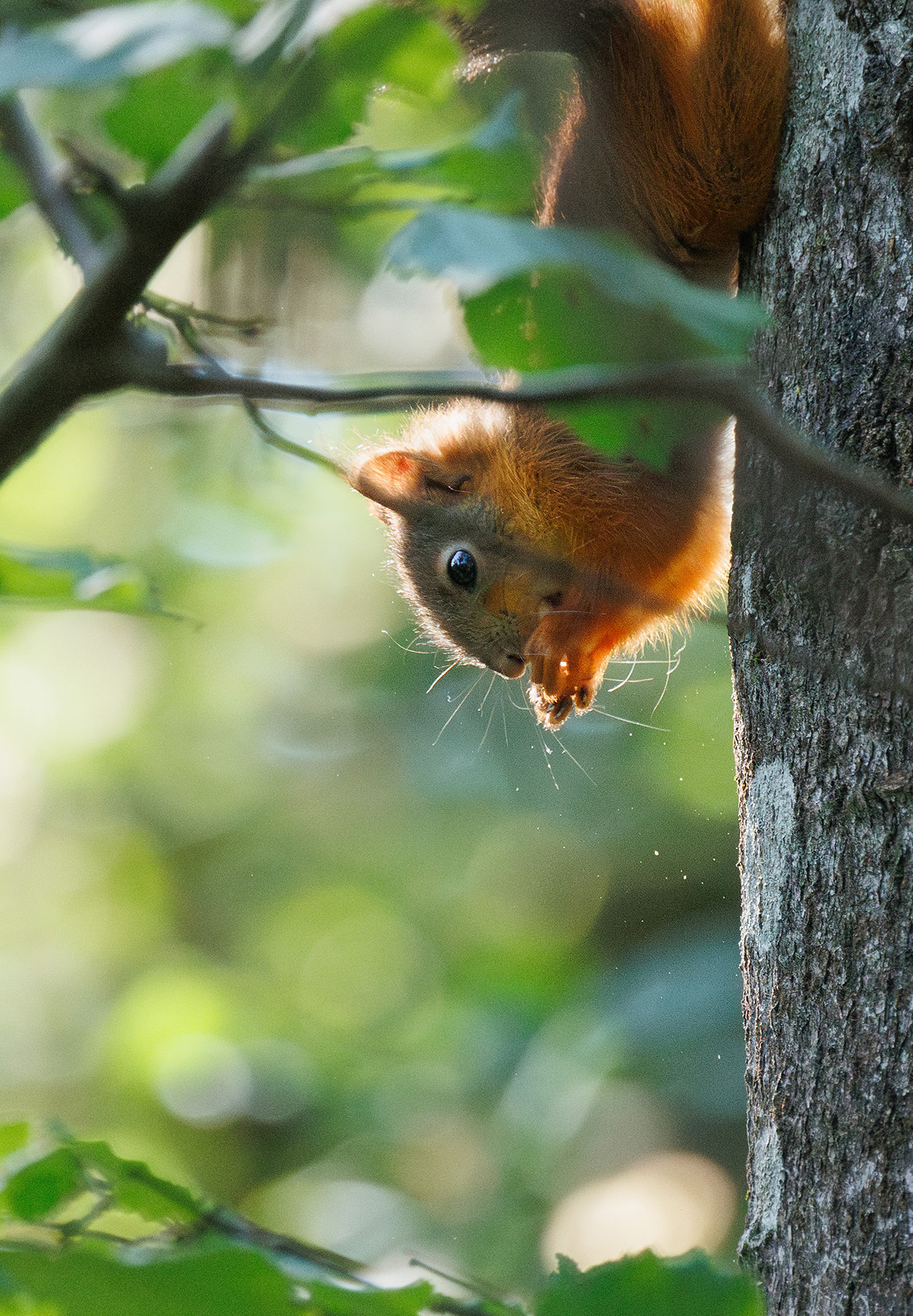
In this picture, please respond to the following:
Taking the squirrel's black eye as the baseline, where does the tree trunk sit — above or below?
below

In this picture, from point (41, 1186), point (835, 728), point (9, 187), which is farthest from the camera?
point (835, 728)

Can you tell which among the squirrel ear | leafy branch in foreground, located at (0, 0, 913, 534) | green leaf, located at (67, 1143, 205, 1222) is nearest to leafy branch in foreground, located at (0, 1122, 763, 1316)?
green leaf, located at (67, 1143, 205, 1222)

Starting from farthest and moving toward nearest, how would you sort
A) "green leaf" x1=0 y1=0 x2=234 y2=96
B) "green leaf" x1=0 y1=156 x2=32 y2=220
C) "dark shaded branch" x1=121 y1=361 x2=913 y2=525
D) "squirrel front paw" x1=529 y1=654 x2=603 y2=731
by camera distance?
"squirrel front paw" x1=529 y1=654 x2=603 y2=731 → "green leaf" x1=0 y1=156 x2=32 y2=220 → "dark shaded branch" x1=121 y1=361 x2=913 y2=525 → "green leaf" x1=0 y1=0 x2=234 y2=96

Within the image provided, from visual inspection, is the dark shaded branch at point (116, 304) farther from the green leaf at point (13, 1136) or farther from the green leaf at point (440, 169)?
the green leaf at point (13, 1136)

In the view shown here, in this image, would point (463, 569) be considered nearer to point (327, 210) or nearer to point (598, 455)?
point (598, 455)

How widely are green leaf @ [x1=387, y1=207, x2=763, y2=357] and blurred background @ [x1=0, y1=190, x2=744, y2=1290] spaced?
208 mm

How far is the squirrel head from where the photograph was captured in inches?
86.5

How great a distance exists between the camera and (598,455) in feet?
6.81

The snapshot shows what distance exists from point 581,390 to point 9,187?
1.25 ft

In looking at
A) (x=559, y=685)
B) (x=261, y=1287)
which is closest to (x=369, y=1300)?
(x=261, y=1287)

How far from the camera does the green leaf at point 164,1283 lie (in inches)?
17.9

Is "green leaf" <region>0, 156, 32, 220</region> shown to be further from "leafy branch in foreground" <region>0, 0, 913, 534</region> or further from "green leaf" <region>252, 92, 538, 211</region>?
"green leaf" <region>252, 92, 538, 211</region>

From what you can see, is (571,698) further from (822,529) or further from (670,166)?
(822,529)

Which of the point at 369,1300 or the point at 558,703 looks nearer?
the point at 369,1300
